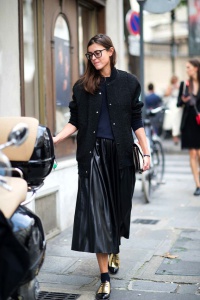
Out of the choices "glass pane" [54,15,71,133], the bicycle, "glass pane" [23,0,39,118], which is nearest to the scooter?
"glass pane" [23,0,39,118]

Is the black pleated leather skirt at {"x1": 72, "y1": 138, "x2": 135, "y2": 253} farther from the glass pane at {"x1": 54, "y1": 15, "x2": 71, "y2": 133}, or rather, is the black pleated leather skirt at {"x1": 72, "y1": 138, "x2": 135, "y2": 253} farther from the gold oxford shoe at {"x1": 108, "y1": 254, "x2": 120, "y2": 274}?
the glass pane at {"x1": 54, "y1": 15, "x2": 71, "y2": 133}

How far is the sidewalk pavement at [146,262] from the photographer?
15.5ft

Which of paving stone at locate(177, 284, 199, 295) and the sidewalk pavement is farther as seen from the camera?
the sidewalk pavement

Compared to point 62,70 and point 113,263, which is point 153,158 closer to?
point 62,70

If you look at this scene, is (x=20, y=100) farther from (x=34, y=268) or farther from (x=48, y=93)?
(x=34, y=268)

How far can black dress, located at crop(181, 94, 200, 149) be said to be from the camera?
9.14m

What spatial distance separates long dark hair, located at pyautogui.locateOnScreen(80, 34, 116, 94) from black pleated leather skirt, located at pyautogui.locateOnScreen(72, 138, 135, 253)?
16.2 inches

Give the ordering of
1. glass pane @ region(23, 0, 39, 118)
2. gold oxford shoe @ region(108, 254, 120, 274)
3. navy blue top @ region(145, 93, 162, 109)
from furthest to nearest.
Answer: navy blue top @ region(145, 93, 162, 109) → glass pane @ region(23, 0, 39, 118) → gold oxford shoe @ region(108, 254, 120, 274)

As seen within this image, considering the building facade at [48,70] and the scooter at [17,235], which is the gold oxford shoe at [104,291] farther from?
the building facade at [48,70]

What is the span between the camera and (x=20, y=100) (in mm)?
5957

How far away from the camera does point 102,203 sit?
15.2 ft

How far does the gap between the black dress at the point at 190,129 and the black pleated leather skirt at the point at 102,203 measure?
14.9ft

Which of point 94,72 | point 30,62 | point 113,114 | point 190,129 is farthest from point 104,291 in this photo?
point 190,129

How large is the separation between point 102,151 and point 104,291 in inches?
41.3
